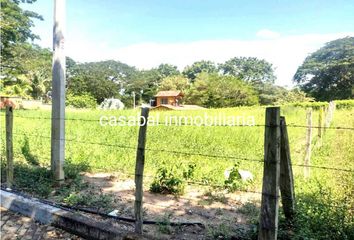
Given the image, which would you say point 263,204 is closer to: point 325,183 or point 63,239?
point 63,239

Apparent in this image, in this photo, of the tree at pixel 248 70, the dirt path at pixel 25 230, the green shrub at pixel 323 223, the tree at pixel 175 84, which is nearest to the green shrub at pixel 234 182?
the green shrub at pixel 323 223

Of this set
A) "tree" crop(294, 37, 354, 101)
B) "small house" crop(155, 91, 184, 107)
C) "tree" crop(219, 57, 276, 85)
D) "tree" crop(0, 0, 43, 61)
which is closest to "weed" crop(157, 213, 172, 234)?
"tree" crop(0, 0, 43, 61)

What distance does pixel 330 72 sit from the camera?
153 ft

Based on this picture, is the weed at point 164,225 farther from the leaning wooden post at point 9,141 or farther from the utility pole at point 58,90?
the leaning wooden post at point 9,141

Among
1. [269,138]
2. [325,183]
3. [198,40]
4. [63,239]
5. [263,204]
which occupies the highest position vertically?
[198,40]

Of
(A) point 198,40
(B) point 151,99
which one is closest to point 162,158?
(B) point 151,99

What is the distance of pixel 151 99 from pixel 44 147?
131ft

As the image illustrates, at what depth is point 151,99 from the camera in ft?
154

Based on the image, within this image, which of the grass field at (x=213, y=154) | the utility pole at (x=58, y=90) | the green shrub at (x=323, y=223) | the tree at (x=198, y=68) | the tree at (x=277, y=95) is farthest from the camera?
the tree at (x=198, y=68)

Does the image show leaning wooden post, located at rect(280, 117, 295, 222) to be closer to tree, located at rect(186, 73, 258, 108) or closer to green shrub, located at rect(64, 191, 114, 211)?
green shrub, located at rect(64, 191, 114, 211)

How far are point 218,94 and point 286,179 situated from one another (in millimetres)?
38790

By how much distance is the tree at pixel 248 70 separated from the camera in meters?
63.2

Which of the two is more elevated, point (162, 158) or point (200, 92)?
point (200, 92)

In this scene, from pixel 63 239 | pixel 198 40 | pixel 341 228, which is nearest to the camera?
pixel 341 228
